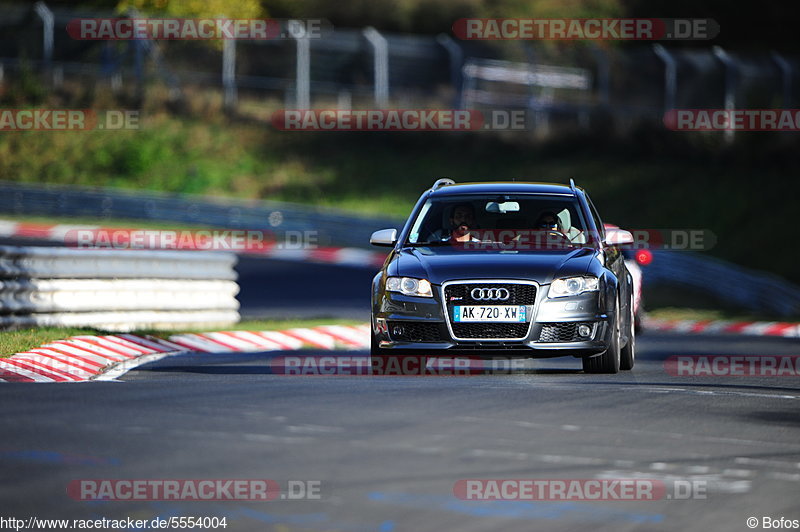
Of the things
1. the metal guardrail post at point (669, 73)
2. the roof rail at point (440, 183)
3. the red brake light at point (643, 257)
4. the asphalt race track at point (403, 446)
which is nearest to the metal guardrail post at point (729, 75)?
the metal guardrail post at point (669, 73)

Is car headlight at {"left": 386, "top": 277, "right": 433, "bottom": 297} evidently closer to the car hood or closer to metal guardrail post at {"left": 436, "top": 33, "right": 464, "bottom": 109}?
the car hood

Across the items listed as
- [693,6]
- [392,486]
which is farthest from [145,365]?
[693,6]

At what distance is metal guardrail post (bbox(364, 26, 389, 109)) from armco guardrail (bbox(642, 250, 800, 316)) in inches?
499

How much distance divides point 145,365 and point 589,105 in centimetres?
3757

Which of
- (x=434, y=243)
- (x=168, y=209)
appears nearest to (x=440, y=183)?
(x=434, y=243)

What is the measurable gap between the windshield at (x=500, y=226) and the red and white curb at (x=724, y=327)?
10981 millimetres

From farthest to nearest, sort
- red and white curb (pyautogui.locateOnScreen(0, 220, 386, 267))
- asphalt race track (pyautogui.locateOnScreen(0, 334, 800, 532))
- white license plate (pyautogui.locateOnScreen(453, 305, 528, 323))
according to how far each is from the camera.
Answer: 1. red and white curb (pyautogui.locateOnScreen(0, 220, 386, 267))
2. white license plate (pyautogui.locateOnScreen(453, 305, 528, 323))
3. asphalt race track (pyautogui.locateOnScreen(0, 334, 800, 532))

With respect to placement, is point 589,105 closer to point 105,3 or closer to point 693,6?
point 693,6

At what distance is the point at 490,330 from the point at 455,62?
34.4 m

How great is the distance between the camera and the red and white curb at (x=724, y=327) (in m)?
24.9

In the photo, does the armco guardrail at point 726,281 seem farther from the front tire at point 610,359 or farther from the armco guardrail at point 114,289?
the front tire at point 610,359

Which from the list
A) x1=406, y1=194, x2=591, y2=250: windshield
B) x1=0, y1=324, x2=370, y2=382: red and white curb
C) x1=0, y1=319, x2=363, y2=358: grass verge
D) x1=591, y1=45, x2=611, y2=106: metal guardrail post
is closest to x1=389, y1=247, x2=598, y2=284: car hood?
x1=406, y1=194, x2=591, y2=250: windshield

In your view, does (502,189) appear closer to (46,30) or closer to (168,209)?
(168,209)

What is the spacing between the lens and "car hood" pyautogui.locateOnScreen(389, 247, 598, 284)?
475 inches
